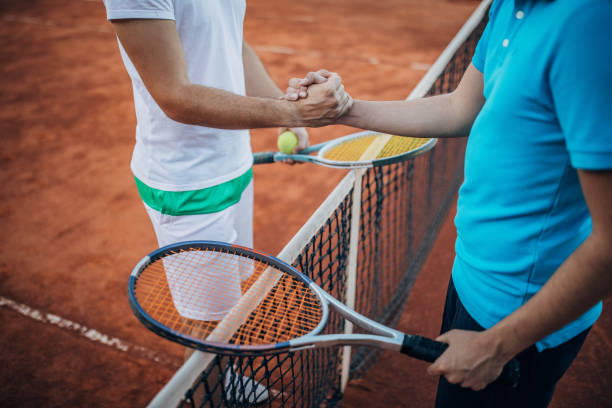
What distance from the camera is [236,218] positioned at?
167cm

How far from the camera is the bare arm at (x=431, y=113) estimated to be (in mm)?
1158

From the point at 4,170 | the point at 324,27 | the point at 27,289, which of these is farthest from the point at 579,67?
the point at 324,27

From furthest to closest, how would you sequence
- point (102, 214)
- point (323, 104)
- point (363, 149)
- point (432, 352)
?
point (102, 214) → point (363, 149) → point (323, 104) → point (432, 352)

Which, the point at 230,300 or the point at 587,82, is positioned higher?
the point at 587,82

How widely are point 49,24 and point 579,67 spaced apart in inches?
→ 381

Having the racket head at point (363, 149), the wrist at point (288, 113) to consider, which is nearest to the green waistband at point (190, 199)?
the wrist at point (288, 113)

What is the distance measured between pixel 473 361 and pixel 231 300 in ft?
2.91

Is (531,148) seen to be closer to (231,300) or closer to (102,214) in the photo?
(231,300)

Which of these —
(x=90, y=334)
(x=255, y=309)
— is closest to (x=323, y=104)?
(x=255, y=309)

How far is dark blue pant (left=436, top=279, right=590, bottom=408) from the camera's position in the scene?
0.96 metres

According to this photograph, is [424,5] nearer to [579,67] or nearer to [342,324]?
[342,324]

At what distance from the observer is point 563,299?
2.51 feet

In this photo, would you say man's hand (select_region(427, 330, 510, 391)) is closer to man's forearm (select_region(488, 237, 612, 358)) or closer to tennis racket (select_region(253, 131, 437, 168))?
man's forearm (select_region(488, 237, 612, 358))

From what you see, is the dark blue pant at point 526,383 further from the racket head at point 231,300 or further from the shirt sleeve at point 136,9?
the shirt sleeve at point 136,9
